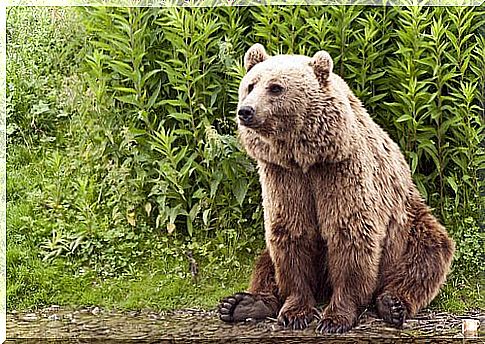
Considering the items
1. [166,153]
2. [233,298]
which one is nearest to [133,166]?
[166,153]

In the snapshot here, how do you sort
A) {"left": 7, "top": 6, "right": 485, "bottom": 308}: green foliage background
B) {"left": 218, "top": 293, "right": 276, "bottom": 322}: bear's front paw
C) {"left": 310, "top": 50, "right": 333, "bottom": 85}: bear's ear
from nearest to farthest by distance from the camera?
{"left": 310, "top": 50, "right": 333, "bottom": 85}: bear's ear
{"left": 218, "top": 293, "right": 276, "bottom": 322}: bear's front paw
{"left": 7, "top": 6, "right": 485, "bottom": 308}: green foliage background

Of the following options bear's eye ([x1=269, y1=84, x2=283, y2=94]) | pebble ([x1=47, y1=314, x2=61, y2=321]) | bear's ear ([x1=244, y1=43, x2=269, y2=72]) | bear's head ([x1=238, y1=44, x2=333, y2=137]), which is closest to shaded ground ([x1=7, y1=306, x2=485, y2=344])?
pebble ([x1=47, y1=314, x2=61, y2=321])

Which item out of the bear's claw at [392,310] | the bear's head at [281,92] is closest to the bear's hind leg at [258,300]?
the bear's claw at [392,310]

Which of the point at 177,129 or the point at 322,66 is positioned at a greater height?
the point at 322,66

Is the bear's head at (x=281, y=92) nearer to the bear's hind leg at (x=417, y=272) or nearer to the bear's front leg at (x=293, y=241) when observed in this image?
the bear's front leg at (x=293, y=241)

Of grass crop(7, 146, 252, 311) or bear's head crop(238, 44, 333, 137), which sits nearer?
bear's head crop(238, 44, 333, 137)

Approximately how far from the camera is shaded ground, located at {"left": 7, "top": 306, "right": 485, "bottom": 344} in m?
4.16

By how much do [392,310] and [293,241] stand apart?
0.51 meters

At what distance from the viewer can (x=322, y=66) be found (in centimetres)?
409

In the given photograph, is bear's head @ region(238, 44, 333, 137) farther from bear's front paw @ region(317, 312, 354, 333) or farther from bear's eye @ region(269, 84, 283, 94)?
bear's front paw @ region(317, 312, 354, 333)

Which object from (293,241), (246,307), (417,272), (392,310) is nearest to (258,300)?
(246,307)

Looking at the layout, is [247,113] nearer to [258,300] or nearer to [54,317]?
[258,300]

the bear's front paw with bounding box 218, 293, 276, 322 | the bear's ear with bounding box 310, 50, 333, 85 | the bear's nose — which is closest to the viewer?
the bear's nose

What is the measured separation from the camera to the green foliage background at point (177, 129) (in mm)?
4309
